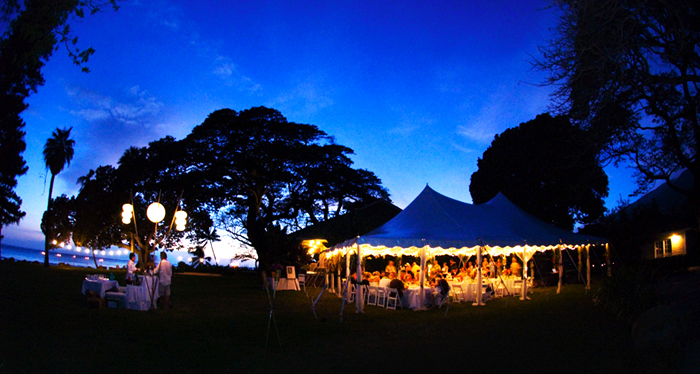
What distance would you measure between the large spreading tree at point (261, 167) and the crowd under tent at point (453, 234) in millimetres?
11139

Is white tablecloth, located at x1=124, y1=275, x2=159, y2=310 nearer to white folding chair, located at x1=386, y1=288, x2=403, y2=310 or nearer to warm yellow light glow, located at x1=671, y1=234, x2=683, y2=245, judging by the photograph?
white folding chair, located at x1=386, y1=288, x2=403, y2=310

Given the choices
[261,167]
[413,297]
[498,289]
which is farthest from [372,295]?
[261,167]

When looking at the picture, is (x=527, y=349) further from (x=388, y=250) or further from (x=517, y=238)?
(x=517, y=238)

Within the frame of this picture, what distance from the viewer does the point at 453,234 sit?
13.3 metres

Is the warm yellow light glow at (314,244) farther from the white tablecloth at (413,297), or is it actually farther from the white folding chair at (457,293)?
the white tablecloth at (413,297)

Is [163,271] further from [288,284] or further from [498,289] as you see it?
[498,289]

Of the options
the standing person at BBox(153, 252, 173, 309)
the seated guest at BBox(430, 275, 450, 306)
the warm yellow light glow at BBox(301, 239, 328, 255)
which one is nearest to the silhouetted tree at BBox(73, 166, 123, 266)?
the warm yellow light glow at BBox(301, 239, 328, 255)

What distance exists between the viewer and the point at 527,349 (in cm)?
689

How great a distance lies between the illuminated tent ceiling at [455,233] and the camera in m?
12.8

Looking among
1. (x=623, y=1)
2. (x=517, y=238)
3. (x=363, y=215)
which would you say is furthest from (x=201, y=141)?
(x=623, y=1)

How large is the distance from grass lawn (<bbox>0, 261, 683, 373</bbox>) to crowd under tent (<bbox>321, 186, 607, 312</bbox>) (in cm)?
198

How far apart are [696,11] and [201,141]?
23.8 metres

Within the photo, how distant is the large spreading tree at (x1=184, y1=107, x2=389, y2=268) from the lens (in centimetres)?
2689

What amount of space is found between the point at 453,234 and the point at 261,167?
16408 mm
